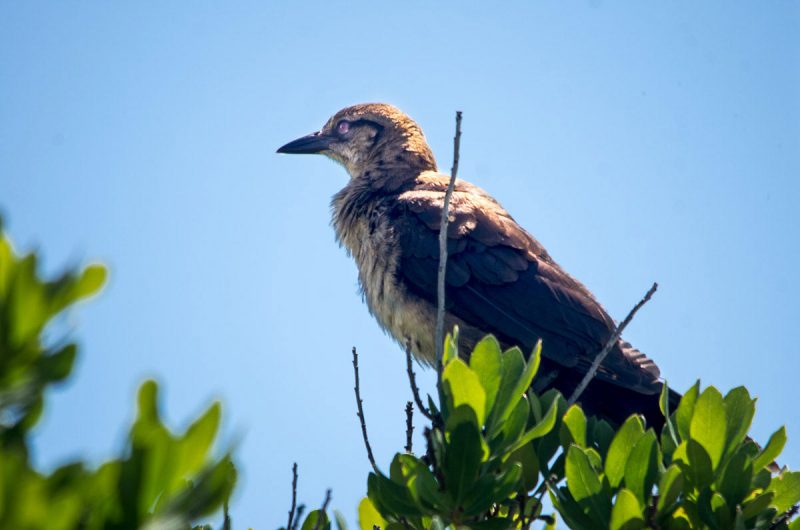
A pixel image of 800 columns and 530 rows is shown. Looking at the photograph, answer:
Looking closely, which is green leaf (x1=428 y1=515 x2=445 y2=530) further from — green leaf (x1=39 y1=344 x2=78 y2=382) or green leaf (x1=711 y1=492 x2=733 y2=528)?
green leaf (x1=39 y1=344 x2=78 y2=382)

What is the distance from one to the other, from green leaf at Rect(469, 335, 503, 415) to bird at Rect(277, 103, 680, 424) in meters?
1.86

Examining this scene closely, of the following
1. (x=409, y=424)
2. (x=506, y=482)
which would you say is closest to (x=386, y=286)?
(x=409, y=424)

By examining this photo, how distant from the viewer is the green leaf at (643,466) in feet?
8.26

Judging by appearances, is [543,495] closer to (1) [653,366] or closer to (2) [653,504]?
(2) [653,504]

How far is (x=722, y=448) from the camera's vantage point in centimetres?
264

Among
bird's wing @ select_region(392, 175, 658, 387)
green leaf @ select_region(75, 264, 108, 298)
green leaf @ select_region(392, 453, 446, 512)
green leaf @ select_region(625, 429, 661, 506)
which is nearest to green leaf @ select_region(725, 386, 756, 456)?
green leaf @ select_region(625, 429, 661, 506)

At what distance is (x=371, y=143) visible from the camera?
634 cm

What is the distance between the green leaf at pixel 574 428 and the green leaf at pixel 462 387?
21.0 inches

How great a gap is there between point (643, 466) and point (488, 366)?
508 mm

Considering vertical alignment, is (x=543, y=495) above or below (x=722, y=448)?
below

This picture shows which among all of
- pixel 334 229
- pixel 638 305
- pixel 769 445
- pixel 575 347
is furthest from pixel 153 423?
pixel 334 229

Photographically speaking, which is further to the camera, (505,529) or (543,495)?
(543,495)

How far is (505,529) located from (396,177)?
3.38 m

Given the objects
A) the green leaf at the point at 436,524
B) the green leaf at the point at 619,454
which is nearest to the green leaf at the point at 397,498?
the green leaf at the point at 436,524
